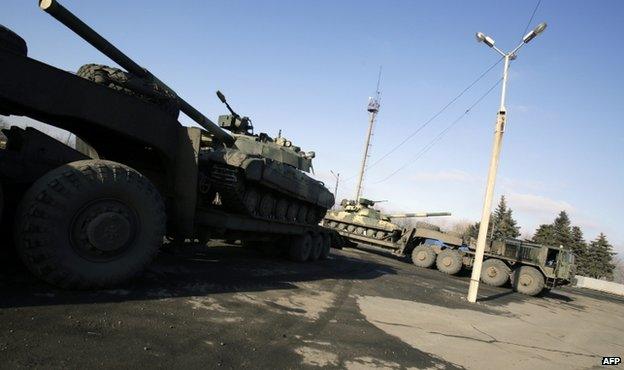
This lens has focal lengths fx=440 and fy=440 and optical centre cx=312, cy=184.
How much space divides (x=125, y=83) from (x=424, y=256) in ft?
54.4

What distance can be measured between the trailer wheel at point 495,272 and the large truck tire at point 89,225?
51.9 feet

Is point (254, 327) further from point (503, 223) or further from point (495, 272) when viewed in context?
point (503, 223)

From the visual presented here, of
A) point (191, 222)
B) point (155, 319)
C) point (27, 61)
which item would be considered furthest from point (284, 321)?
point (27, 61)

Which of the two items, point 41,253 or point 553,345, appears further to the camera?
point 553,345

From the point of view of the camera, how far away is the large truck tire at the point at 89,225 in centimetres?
456

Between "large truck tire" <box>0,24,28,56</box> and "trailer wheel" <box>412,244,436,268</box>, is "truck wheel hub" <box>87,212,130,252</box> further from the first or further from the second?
"trailer wheel" <box>412,244,436,268</box>

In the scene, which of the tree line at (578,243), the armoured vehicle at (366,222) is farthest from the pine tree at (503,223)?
the armoured vehicle at (366,222)

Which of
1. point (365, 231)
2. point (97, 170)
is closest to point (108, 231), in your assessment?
point (97, 170)

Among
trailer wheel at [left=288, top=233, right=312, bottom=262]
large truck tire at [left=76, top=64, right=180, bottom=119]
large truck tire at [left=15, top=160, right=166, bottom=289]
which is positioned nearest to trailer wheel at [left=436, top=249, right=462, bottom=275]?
trailer wheel at [left=288, top=233, right=312, bottom=262]

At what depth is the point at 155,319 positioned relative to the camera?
15.0 feet

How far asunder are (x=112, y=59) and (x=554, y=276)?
17.4 m

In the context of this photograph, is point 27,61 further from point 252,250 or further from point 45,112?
point 252,250

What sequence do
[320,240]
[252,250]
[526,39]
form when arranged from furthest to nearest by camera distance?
1. [320,240]
2. [252,250]
3. [526,39]

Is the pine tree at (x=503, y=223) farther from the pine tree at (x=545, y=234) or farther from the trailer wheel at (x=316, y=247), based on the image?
the trailer wheel at (x=316, y=247)
